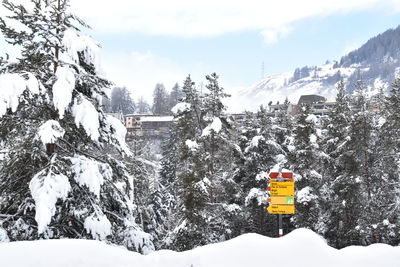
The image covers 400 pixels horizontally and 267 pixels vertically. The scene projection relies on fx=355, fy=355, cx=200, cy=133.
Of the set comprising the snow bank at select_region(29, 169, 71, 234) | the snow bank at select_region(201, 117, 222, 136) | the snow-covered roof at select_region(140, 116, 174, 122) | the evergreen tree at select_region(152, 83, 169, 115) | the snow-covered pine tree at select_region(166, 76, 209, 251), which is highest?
the evergreen tree at select_region(152, 83, 169, 115)

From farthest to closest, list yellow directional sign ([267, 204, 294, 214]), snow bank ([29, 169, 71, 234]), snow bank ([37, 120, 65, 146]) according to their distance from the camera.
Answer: yellow directional sign ([267, 204, 294, 214]) < snow bank ([37, 120, 65, 146]) < snow bank ([29, 169, 71, 234])

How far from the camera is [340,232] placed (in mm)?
25156

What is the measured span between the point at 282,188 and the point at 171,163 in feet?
116

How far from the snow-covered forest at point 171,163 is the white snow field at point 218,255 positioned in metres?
1.65

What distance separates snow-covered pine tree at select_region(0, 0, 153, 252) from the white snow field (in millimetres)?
1822

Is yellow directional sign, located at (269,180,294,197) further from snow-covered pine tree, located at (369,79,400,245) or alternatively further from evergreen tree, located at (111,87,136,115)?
evergreen tree, located at (111,87,136,115)

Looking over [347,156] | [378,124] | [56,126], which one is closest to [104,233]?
[56,126]

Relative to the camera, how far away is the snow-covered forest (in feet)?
23.8

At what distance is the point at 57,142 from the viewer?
779cm

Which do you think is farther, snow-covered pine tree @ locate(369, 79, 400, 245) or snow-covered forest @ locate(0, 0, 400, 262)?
snow-covered pine tree @ locate(369, 79, 400, 245)

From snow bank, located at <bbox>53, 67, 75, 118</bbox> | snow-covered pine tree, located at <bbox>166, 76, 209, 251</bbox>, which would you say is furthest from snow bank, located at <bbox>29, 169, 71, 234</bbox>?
snow-covered pine tree, located at <bbox>166, 76, 209, 251</bbox>

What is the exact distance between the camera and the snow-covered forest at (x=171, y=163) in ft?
23.8

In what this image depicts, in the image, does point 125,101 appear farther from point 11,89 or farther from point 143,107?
point 11,89

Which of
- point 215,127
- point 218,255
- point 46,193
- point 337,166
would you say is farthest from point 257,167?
point 218,255
